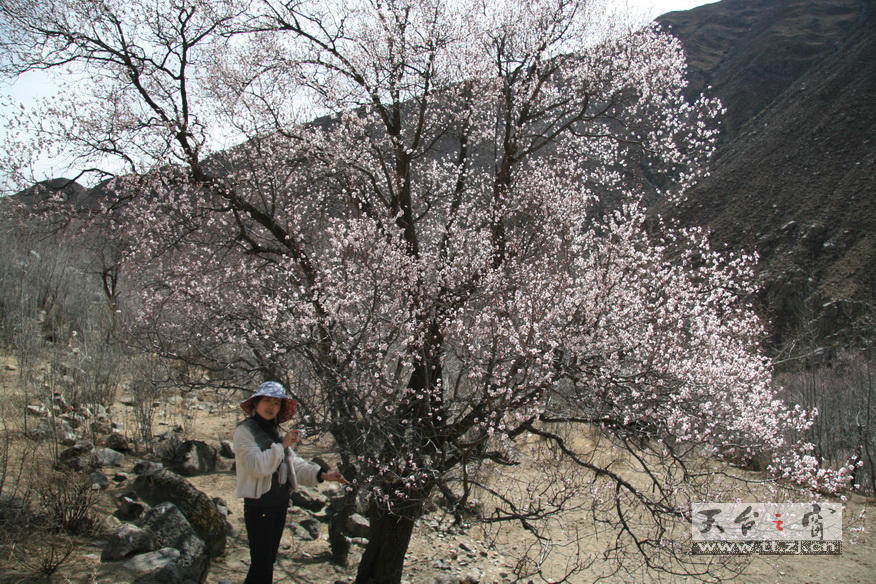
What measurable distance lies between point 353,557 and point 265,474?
14.3 ft

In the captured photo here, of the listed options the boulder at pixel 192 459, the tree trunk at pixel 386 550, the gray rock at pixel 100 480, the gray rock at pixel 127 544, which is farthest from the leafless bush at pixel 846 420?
the gray rock at pixel 100 480

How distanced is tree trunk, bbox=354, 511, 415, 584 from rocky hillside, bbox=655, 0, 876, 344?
17880mm

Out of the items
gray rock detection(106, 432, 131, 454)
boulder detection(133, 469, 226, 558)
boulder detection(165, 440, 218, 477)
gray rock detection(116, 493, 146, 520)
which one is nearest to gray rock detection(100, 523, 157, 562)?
boulder detection(133, 469, 226, 558)

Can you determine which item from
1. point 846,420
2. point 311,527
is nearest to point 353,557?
point 311,527

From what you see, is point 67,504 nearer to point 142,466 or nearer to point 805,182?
point 142,466

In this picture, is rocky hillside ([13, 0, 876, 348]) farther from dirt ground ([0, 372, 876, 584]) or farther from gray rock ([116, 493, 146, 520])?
gray rock ([116, 493, 146, 520])

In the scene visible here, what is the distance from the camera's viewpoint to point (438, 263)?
6691 millimetres

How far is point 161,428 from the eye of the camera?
10383 mm

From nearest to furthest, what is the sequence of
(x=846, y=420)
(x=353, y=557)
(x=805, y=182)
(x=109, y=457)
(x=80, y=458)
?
(x=80, y=458) → (x=353, y=557) → (x=109, y=457) → (x=846, y=420) → (x=805, y=182)

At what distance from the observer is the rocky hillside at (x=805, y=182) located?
92.1 ft

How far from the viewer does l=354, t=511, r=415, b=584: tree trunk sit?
233 inches

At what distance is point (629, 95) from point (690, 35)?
195 feet

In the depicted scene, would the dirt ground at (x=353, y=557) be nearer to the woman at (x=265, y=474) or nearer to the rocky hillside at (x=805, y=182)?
the woman at (x=265, y=474)

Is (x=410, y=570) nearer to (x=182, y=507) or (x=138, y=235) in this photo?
(x=182, y=507)
